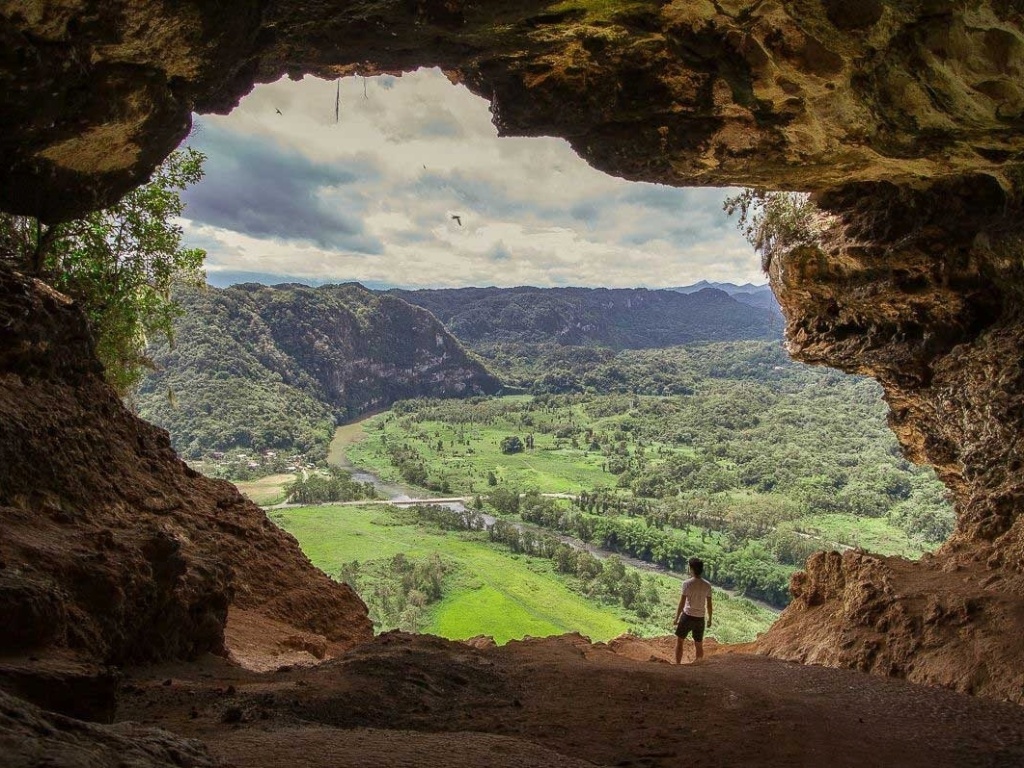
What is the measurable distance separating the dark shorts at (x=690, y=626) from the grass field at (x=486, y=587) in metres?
37.7

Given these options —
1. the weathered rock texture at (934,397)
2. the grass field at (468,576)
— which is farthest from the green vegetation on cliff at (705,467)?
the weathered rock texture at (934,397)

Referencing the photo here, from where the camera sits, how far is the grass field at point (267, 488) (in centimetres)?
8431

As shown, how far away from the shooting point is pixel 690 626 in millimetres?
10797

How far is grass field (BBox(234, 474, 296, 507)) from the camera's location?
84312 millimetres

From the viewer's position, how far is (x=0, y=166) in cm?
802

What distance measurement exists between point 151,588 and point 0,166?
608 centimetres

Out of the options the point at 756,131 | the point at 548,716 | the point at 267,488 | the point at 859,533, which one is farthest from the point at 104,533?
the point at 267,488

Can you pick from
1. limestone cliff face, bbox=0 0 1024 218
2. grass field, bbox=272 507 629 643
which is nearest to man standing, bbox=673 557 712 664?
limestone cliff face, bbox=0 0 1024 218

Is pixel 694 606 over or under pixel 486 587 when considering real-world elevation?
over

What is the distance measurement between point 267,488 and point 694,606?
293ft

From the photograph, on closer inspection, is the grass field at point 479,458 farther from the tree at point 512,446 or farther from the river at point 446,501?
the river at point 446,501

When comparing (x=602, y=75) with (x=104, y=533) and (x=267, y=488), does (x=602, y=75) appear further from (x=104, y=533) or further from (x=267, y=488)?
(x=267, y=488)

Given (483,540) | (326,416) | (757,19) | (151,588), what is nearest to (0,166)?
(151,588)

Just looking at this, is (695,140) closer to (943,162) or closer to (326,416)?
(943,162)
